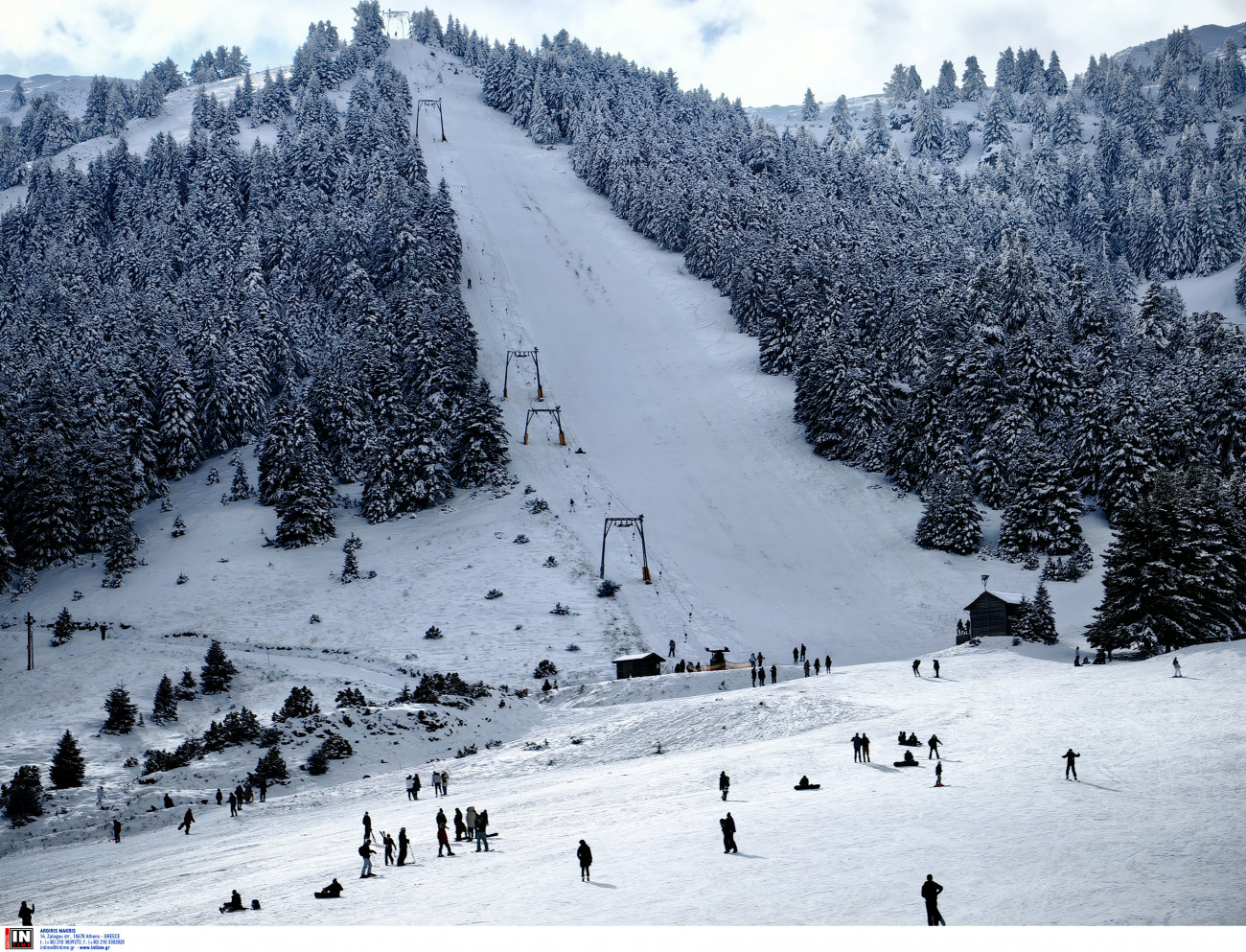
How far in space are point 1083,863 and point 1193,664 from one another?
25.1 meters

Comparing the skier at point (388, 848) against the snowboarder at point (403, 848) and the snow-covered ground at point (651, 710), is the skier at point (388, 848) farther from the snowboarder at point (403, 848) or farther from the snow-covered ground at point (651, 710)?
the snow-covered ground at point (651, 710)

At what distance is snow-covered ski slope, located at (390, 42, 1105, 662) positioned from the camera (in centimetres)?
6456

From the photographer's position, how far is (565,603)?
63.0 m

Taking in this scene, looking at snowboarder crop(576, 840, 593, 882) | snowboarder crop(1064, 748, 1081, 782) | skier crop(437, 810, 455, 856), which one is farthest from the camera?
snowboarder crop(1064, 748, 1081, 782)

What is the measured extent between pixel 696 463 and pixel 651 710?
44.3 meters

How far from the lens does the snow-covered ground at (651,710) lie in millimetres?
20328

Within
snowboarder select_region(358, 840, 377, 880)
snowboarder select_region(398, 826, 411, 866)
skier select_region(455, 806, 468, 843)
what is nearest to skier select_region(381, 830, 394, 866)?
snowboarder select_region(398, 826, 411, 866)

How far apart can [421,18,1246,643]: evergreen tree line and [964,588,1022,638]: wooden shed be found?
10.4 m

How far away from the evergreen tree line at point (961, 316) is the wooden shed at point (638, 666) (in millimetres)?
25199

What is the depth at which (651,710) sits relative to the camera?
4369 centimetres

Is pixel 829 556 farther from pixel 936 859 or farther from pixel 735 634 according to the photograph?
pixel 936 859

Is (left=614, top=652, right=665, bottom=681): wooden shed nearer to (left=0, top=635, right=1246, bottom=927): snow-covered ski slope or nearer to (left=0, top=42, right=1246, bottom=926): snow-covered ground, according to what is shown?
(left=0, top=42, right=1246, bottom=926): snow-covered ground

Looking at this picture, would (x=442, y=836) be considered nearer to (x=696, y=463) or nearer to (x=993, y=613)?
(x=993, y=613)

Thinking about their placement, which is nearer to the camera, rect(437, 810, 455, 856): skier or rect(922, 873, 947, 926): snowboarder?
rect(922, 873, 947, 926): snowboarder
